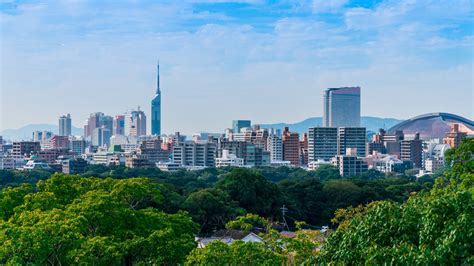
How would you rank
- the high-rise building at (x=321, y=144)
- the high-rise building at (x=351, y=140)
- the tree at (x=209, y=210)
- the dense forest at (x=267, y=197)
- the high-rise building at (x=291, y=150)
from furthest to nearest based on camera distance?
1. the high-rise building at (x=351, y=140)
2. the high-rise building at (x=291, y=150)
3. the high-rise building at (x=321, y=144)
4. the dense forest at (x=267, y=197)
5. the tree at (x=209, y=210)

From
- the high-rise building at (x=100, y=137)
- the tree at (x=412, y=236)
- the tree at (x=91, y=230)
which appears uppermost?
the high-rise building at (x=100, y=137)

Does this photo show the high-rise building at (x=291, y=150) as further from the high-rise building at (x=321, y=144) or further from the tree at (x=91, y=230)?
the tree at (x=91, y=230)

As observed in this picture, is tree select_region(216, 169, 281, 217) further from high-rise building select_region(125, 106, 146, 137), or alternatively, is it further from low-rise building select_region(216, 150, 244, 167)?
high-rise building select_region(125, 106, 146, 137)

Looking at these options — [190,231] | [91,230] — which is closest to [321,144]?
[190,231]

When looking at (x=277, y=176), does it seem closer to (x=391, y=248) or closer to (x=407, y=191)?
(x=407, y=191)

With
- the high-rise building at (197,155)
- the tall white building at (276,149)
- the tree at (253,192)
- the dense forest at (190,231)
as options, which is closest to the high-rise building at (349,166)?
the high-rise building at (197,155)

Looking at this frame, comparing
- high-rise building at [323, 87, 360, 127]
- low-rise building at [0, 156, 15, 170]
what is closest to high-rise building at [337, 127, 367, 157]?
low-rise building at [0, 156, 15, 170]

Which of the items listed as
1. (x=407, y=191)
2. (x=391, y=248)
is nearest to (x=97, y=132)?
(x=407, y=191)
